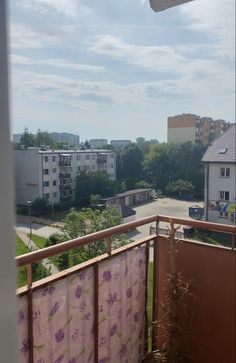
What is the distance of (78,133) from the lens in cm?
373

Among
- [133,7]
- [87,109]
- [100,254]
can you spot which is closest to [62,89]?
[87,109]

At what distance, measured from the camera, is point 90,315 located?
1.35 m

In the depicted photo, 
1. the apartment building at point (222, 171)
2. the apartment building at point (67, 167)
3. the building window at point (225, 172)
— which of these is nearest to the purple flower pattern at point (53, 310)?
the apartment building at point (67, 167)

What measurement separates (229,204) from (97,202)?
1.73 m

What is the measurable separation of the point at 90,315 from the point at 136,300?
0.35 m

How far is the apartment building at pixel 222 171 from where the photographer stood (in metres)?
3.70

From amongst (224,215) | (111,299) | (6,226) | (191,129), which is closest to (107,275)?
(111,299)

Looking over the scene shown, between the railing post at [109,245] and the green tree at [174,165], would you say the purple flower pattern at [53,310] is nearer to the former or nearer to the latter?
the railing post at [109,245]

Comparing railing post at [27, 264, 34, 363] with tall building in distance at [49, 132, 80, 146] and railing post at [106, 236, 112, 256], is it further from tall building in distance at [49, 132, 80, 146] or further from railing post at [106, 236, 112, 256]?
tall building in distance at [49, 132, 80, 146]

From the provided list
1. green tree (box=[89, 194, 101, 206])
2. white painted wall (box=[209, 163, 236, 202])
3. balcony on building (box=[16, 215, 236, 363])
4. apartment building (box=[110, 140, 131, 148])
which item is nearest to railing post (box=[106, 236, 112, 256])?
balcony on building (box=[16, 215, 236, 363])

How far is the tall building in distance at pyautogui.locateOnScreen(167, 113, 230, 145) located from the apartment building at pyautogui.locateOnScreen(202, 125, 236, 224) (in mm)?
231

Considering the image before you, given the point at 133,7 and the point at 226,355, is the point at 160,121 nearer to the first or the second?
the point at 133,7

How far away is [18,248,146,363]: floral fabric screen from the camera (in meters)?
1.15

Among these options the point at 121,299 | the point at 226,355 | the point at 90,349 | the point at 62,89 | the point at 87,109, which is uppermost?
the point at 62,89
